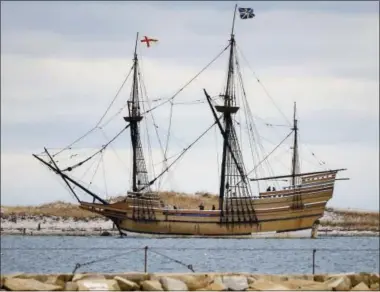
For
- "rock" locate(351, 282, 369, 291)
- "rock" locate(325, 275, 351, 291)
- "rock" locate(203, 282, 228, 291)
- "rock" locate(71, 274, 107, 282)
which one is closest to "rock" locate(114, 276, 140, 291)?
"rock" locate(71, 274, 107, 282)

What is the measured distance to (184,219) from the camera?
208 ft

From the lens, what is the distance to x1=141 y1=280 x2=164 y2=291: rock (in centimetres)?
1691

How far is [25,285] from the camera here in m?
16.7

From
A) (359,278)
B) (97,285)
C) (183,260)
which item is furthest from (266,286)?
(183,260)

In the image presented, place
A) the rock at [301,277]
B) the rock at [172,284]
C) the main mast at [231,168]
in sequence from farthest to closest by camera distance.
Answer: the main mast at [231,168], the rock at [301,277], the rock at [172,284]

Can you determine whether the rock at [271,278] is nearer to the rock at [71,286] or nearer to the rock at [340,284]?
the rock at [340,284]

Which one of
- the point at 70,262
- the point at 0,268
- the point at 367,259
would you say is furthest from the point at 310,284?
the point at 367,259

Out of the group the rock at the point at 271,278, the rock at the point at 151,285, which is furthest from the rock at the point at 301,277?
the rock at the point at 151,285

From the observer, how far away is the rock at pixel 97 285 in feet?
55.3

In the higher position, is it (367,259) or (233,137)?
(233,137)

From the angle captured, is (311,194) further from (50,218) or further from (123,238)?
(50,218)

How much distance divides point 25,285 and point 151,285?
190cm

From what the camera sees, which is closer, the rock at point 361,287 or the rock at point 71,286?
the rock at point 71,286

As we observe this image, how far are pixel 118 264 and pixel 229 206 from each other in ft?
88.4
